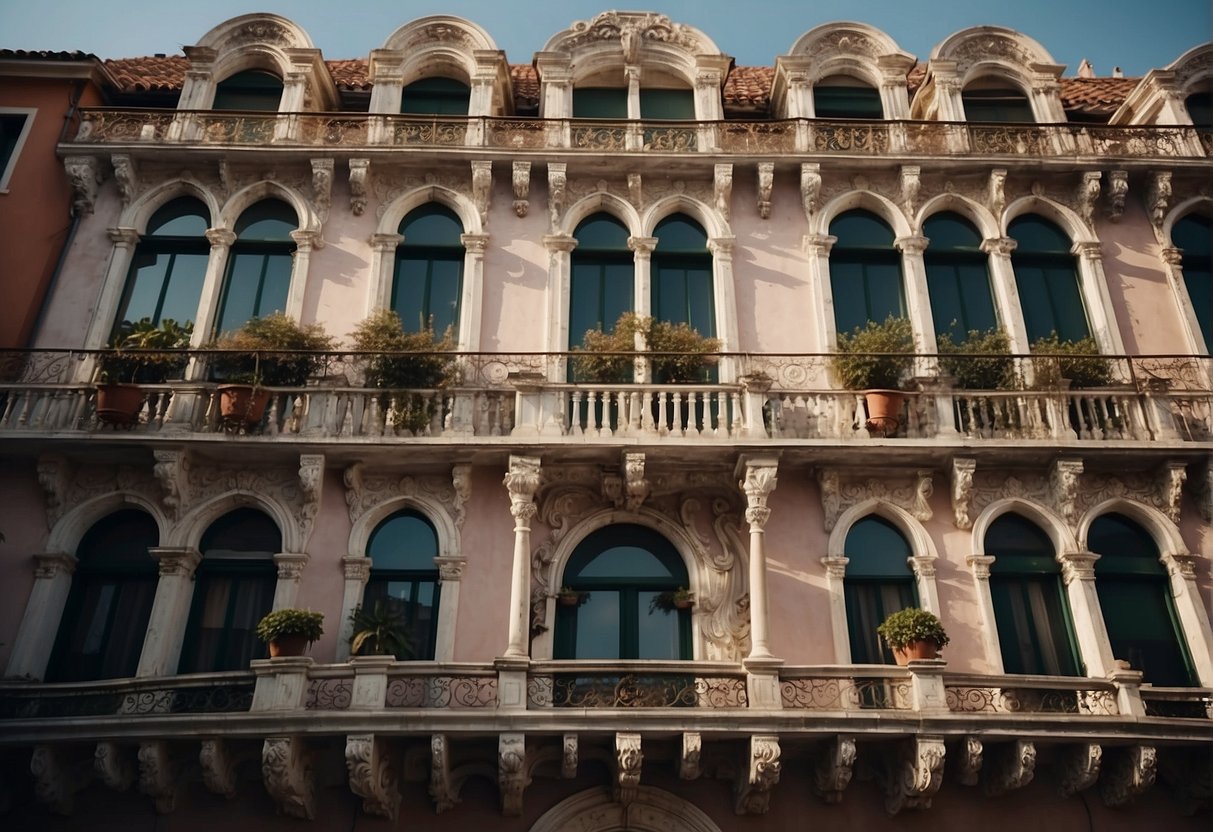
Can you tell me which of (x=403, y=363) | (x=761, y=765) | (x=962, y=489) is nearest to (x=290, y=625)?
(x=403, y=363)

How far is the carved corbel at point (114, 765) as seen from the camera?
495 inches

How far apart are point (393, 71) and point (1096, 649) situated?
1520 cm

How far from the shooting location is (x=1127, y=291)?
57.1ft

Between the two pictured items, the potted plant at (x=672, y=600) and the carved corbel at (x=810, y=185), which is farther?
the carved corbel at (x=810, y=185)

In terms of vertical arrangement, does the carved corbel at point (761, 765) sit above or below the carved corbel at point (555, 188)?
below

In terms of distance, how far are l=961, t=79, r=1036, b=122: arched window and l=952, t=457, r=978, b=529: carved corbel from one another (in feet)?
25.3

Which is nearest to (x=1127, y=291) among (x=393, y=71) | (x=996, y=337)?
(x=996, y=337)

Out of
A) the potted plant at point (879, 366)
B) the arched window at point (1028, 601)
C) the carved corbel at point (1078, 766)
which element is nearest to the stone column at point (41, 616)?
the potted plant at point (879, 366)

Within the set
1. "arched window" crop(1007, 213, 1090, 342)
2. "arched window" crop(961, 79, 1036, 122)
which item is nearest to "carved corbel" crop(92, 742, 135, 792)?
"arched window" crop(1007, 213, 1090, 342)

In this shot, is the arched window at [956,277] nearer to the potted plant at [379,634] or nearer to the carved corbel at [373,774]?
the potted plant at [379,634]

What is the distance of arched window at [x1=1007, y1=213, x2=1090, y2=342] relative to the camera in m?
17.2

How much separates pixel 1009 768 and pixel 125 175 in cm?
1647

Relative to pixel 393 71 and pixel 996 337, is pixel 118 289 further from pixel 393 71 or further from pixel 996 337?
pixel 996 337

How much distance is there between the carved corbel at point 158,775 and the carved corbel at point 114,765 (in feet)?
0.92
